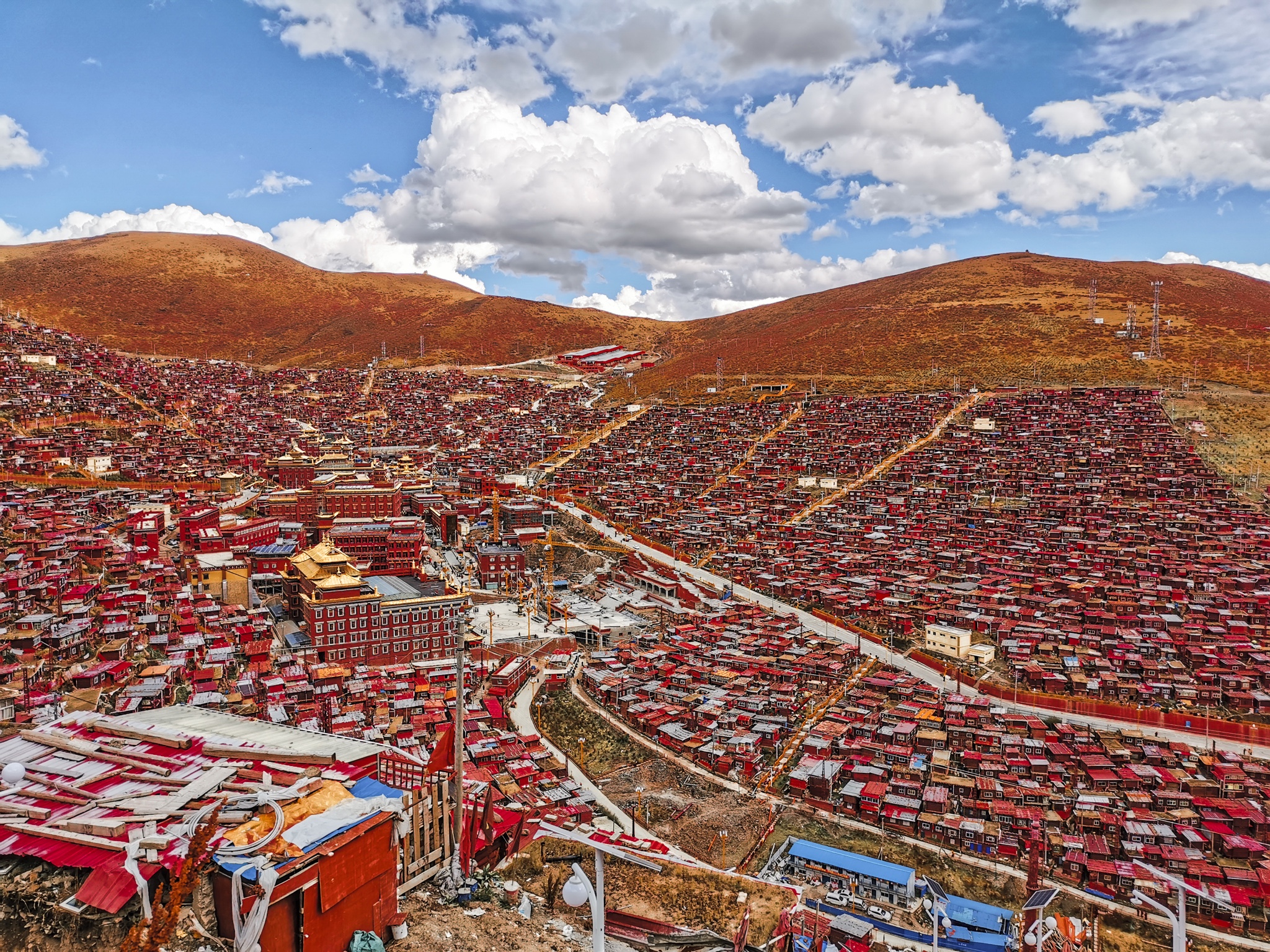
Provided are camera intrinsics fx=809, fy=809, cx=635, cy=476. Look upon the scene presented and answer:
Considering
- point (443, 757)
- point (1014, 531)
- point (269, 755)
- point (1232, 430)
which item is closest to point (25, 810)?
point (269, 755)

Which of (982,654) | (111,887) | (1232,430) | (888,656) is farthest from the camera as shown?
(1232,430)

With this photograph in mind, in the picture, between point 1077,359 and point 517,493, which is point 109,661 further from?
point 1077,359

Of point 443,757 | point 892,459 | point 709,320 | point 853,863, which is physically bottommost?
point 853,863

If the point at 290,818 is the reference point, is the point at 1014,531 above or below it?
below

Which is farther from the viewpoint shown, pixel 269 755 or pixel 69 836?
pixel 269 755

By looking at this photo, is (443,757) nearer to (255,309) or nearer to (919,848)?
(919,848)

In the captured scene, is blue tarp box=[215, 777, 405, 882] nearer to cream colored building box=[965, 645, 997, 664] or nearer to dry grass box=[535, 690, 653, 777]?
dry grass box=[535, 690, 653, 777]

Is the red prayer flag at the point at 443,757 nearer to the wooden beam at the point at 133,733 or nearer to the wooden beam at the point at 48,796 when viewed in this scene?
the wooden beam at the point at 133,733
